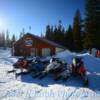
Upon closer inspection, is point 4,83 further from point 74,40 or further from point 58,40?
point 58,40

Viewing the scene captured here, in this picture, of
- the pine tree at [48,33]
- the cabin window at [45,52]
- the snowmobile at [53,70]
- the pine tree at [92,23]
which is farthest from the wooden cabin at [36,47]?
the pine tree at [48,33]

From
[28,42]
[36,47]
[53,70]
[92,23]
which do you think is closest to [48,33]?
[28,42]

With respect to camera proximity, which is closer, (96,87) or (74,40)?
(96,87)

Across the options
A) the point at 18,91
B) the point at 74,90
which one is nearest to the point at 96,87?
the point at 74,90

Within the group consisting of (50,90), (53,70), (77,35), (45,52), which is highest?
(77,35)

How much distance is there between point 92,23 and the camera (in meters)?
36.8

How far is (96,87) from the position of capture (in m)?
12.5

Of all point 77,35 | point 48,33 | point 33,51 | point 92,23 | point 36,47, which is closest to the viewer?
point 92,23

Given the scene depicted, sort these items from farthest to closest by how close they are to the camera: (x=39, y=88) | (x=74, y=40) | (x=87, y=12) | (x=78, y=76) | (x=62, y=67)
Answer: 1. (x=74, y=40)
2. (x=87, y=12)
3. (x=62, y=67)
4. (x=78, y=76)
5. (x=39, y=88)

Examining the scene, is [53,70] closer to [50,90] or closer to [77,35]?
[50,90]

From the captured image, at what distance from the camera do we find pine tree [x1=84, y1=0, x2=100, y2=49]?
36.7 meters

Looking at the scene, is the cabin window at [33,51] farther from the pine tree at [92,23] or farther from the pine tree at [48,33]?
the pine tree at [48,33]

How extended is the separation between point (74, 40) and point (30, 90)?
45181mm

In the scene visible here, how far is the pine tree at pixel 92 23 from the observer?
120ft
